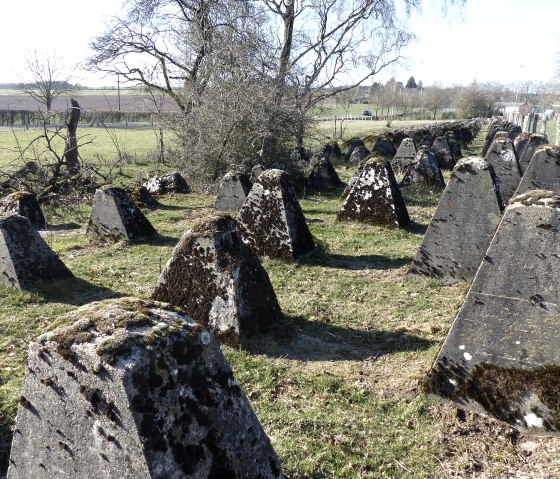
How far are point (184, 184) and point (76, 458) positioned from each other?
15405mm

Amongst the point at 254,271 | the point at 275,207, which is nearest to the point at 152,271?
the point at 275,207

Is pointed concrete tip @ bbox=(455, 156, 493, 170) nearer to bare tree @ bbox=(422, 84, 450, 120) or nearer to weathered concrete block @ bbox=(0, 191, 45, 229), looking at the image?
weathered concrete block @ bbox=(0, 191, 45, 229)

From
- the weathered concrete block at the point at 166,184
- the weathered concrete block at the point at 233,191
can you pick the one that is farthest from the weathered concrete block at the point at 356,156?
the weathered concrete block at the point at 233,191

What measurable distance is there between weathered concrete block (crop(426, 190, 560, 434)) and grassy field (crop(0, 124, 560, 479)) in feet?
0.64

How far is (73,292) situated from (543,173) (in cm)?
945

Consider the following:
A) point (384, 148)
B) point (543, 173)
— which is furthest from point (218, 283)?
point (384, 148)

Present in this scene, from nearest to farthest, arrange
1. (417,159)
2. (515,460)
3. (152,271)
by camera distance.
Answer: (515,460) → (152,271) → (417,159)

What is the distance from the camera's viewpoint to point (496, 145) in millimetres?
14109

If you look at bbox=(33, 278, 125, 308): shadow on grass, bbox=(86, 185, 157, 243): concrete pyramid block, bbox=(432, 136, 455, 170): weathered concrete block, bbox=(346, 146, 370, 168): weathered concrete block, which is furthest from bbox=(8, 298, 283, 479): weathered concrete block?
bbox=(346, 146, 370, 168): weathered concrete block

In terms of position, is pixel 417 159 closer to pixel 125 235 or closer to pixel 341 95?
pixel 125 235

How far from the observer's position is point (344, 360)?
5.77 m

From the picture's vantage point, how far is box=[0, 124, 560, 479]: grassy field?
3.99 m

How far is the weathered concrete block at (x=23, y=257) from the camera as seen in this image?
7820mm

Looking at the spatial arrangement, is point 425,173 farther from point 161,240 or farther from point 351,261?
point 161,240
